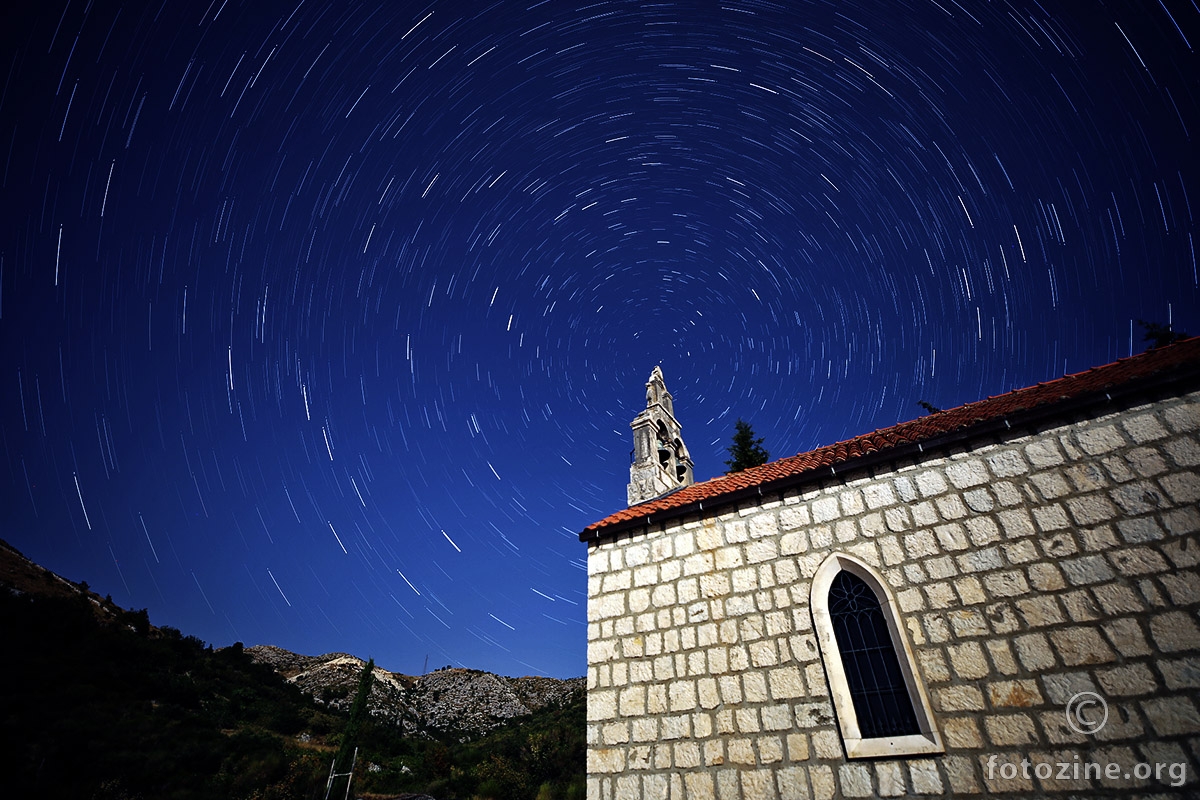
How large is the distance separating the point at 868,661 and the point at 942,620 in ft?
2.92

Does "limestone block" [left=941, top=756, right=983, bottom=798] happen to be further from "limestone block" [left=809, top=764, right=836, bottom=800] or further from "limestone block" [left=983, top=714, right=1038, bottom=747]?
"limestone block" [left=809, top=764, right=836, bottom=800]

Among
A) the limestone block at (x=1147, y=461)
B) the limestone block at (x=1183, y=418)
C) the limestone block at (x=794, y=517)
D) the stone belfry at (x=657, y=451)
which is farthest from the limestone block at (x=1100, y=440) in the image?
the stone belfry at (x=657, y=451)

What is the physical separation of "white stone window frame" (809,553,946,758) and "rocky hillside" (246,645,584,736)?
171 feet

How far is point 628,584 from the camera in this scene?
693 centimetres

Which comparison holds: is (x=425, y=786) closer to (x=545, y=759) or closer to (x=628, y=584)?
(x=545, y=759)

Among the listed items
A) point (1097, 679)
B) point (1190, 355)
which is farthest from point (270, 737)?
point (1190, 355)

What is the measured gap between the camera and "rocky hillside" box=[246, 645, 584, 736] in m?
47.9

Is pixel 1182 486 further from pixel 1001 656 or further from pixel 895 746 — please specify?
pixel 895 746

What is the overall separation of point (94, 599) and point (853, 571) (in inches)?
2263

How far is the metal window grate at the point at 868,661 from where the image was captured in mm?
4816

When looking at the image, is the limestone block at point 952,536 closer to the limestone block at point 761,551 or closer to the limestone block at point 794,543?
the limestone block at point 794,543

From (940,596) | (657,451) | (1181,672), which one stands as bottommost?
(1181,672)

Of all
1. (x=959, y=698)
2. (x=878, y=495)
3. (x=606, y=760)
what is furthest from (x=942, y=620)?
(x=606, y=760)

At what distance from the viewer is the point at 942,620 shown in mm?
4922
